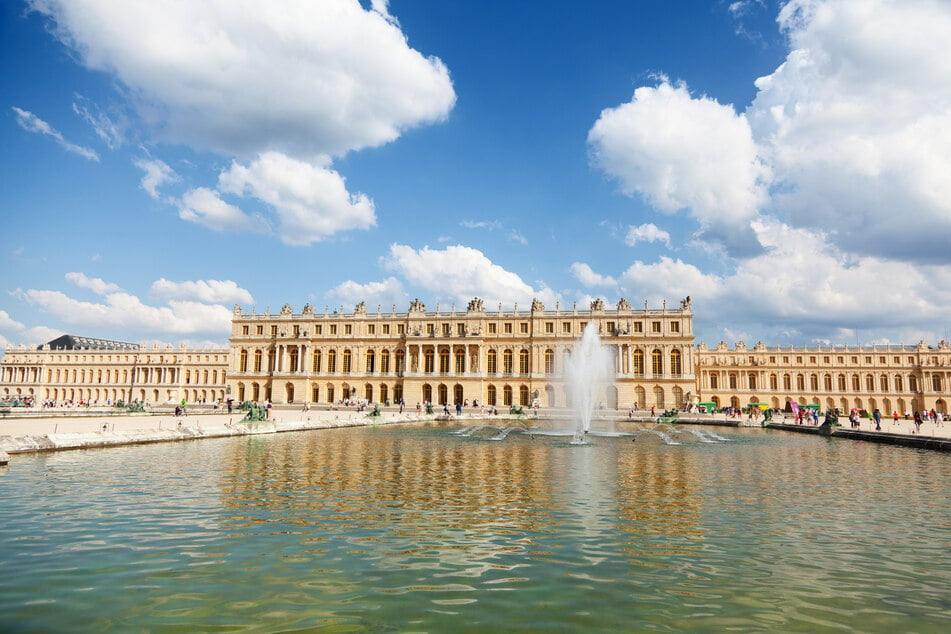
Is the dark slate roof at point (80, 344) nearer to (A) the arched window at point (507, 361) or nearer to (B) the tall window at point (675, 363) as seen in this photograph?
(A) the arched window at point (507, 361)

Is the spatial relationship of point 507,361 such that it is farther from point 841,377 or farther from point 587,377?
point 841,377

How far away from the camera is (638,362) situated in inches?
3125

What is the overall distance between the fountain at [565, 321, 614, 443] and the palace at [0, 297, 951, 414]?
1423 mm

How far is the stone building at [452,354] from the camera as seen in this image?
78.8 m

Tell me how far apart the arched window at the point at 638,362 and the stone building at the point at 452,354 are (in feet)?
0.45

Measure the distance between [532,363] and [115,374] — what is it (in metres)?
89.6

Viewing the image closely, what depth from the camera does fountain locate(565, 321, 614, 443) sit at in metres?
46.9

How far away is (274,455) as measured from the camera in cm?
2244

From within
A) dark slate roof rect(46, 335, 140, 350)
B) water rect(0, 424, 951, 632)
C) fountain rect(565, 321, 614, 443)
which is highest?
dark slate roof rect(46, 335, 140, 350)

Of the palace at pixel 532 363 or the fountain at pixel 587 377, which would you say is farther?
the palace at pixel 532 363

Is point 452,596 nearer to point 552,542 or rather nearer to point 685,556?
point 552,542

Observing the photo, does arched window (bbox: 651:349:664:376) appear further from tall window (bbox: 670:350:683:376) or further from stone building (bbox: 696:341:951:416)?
stone building (bbox: 696:341:951:416)

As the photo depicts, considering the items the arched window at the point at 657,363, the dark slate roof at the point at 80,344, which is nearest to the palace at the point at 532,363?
the arched window at the point at 657,363

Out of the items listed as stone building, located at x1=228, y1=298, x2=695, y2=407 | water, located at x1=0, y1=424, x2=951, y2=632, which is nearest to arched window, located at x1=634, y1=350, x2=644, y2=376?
stone building, located at x1=228, y1=298, x2=695, y2=407
